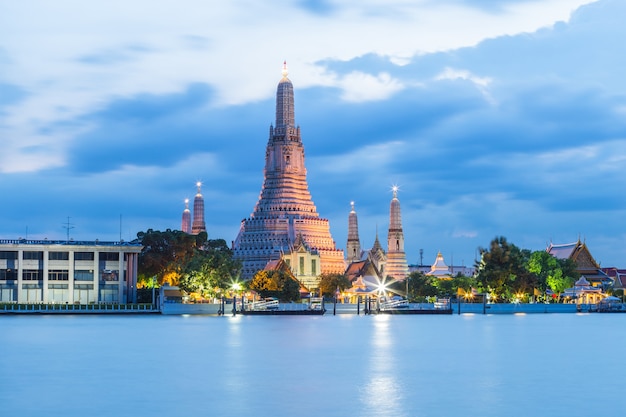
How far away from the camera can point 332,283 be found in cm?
12962

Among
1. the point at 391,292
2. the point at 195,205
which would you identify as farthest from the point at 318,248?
the point at 195,205

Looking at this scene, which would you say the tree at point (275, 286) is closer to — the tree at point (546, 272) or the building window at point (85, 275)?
the building window at point (85, 275)

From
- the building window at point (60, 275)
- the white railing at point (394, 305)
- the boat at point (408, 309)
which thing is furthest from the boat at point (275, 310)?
the building window at point (60, 275)

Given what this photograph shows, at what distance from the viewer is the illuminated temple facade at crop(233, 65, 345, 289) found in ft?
461

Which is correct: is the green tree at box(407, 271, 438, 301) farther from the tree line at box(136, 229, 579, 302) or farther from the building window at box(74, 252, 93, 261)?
the building window at box(74, 252, 93, 261)

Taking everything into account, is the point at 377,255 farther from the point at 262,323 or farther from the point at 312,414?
the point at 312,414

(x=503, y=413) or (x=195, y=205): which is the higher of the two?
(x=195, y=205)

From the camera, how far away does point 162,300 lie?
106750 millimetres

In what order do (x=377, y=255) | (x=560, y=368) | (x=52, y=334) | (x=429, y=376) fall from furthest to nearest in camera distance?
1. (x=377, y=255)
2. (x=52, y=334)
3. (x=560, y=368)
4. (x=429, y=376)

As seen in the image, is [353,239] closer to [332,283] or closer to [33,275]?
[332,283]

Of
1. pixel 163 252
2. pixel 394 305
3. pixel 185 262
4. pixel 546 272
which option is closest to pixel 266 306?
pixel 185 262

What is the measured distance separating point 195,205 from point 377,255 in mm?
27369

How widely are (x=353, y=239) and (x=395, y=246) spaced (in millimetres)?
9028

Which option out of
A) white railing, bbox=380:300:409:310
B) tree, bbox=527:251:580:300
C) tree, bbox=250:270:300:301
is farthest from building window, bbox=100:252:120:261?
tree, bbox=527:251:580:300
